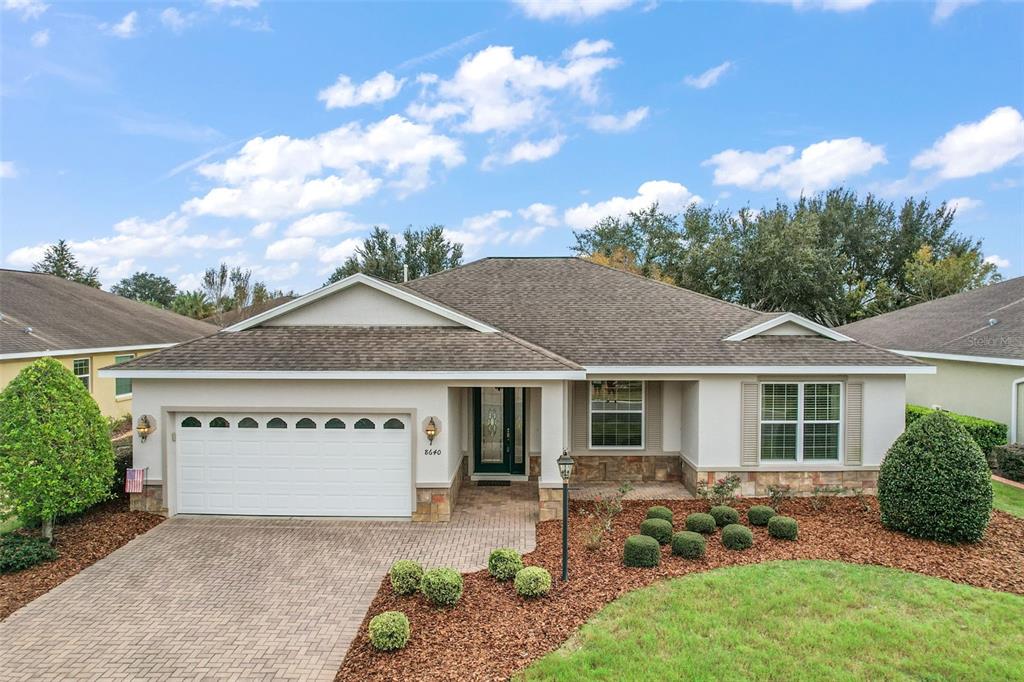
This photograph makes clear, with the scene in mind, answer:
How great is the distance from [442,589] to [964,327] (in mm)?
19718

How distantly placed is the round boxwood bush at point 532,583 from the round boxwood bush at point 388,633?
1590 millimetres

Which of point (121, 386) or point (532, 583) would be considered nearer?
point (532, 583)

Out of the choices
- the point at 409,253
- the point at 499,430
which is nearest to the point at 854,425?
the point at 499,430

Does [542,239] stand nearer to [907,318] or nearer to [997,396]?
[907,318]

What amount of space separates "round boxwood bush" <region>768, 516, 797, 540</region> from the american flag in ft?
37.5

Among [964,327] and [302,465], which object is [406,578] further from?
[964,327]

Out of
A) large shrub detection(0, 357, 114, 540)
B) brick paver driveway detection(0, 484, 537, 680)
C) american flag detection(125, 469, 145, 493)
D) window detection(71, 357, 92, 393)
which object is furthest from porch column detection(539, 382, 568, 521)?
window detection(71, 357, 92, 393)

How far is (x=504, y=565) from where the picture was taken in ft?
22.8

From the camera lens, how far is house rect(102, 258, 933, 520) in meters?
9.51

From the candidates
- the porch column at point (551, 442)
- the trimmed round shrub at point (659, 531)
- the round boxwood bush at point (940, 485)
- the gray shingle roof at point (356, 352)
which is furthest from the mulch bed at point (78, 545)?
the round boxwood bush at point (940, 485)

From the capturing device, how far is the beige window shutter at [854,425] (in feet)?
35.7

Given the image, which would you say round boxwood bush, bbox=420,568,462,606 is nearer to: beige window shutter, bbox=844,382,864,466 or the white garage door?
the white garage door

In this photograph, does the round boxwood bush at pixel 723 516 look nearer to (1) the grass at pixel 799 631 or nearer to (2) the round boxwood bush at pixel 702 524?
(2) the round boxwood bush at pixel 702 524

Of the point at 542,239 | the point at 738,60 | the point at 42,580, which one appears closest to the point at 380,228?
the point at 542,239
